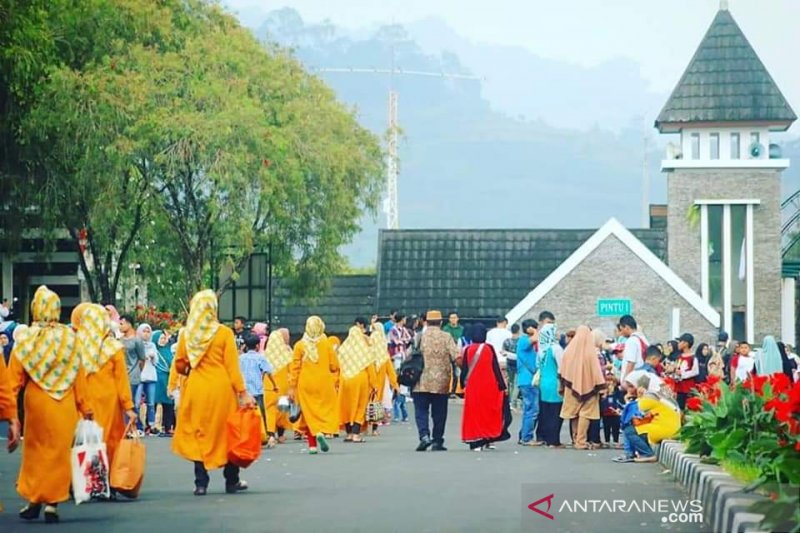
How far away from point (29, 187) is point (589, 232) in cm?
2532

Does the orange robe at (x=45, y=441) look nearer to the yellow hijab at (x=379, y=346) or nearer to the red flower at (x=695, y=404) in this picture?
the red flower at (x=695, y=404)

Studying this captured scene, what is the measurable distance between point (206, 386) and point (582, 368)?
32.9 ft

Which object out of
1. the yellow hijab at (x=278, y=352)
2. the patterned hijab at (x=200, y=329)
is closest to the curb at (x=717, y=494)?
the patterned hijab at (x=200, y=329)

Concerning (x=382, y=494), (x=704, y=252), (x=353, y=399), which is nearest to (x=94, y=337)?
(x=382, y=494)

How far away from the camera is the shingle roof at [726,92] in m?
56.9

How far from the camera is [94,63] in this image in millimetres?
42531

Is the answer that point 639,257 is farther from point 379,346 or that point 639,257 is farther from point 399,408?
point 379,346

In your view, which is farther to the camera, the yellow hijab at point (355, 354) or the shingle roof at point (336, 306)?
the shingle roof at point (336, 306)

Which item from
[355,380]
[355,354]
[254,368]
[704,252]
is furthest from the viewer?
[704,252]

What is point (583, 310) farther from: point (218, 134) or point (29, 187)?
point (29, 187)

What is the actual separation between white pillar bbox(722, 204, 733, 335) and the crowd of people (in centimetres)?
1936

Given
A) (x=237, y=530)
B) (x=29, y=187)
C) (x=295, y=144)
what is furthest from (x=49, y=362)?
(x=295, y=144)

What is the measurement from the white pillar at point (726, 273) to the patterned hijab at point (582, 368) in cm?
3053

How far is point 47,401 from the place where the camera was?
51.8 ft
